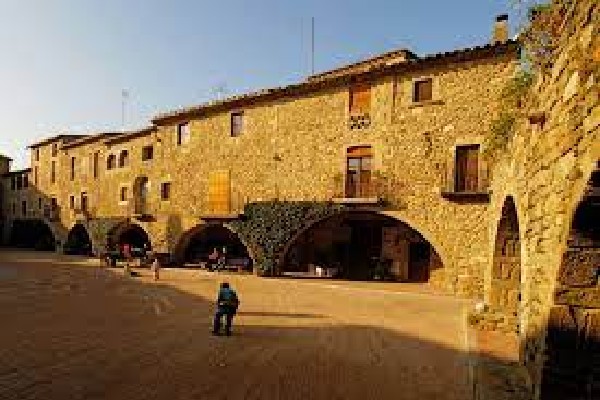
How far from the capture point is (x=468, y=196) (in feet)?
61.3

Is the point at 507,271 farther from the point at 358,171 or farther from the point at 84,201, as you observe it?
the point at 84,201

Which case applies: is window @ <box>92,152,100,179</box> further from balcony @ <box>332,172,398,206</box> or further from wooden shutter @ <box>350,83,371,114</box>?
wooden shutter @ <box>350,83,371,114</box>

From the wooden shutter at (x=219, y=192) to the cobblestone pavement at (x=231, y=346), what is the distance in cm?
879

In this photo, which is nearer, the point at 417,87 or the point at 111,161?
the point at 417,87

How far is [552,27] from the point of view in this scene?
631 centimetres

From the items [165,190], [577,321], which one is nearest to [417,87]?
[165,190]

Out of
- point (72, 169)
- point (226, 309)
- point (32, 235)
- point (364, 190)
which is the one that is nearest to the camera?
point (226, 309)

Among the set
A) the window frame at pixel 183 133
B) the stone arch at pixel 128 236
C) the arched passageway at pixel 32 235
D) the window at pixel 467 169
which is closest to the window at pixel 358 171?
the window at pixel 467 169

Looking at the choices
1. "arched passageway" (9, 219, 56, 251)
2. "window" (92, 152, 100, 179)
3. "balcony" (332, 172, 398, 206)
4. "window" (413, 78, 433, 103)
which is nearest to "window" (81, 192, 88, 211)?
"window" (92, 152, 100, 179)

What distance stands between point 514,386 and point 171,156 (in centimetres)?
2575

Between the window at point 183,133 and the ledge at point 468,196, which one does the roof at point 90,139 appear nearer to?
the window at point 183,133

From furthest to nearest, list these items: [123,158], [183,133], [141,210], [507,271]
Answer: [123,158] → [141,210] → [183,133] → [507,271]

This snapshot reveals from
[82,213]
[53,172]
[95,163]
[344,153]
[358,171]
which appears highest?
[95,163]

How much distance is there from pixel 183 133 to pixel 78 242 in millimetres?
18043
